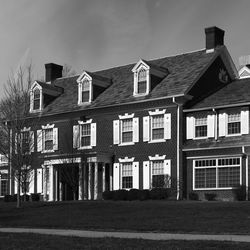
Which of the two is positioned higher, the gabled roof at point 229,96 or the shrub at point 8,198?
the gabled roof at point 229,96

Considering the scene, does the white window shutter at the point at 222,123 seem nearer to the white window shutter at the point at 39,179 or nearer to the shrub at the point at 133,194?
the shrub at the point at 133,194

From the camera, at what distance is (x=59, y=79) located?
5031 cm

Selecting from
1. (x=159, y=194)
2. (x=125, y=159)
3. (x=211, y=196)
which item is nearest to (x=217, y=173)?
(x=211, y=196)

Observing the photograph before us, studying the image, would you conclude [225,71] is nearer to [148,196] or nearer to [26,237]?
[148,196]

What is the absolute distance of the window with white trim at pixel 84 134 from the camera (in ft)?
135

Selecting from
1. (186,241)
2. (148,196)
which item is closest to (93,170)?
(148,196)

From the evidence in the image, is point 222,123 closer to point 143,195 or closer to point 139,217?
point 143,195

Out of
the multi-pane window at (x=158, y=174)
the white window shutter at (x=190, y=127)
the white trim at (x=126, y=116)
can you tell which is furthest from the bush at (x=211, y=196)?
the white trim at (x=126, y=116)

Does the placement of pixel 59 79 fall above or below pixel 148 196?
above

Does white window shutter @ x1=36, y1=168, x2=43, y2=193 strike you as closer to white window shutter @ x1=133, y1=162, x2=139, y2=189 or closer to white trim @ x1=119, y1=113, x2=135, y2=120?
white trim @ x1=119, y1=113, x2=135, y2=120

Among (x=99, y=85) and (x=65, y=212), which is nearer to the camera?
(x=65, y=212)

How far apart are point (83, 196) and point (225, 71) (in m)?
13.0

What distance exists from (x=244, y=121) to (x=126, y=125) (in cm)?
871

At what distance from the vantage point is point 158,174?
122 ft
